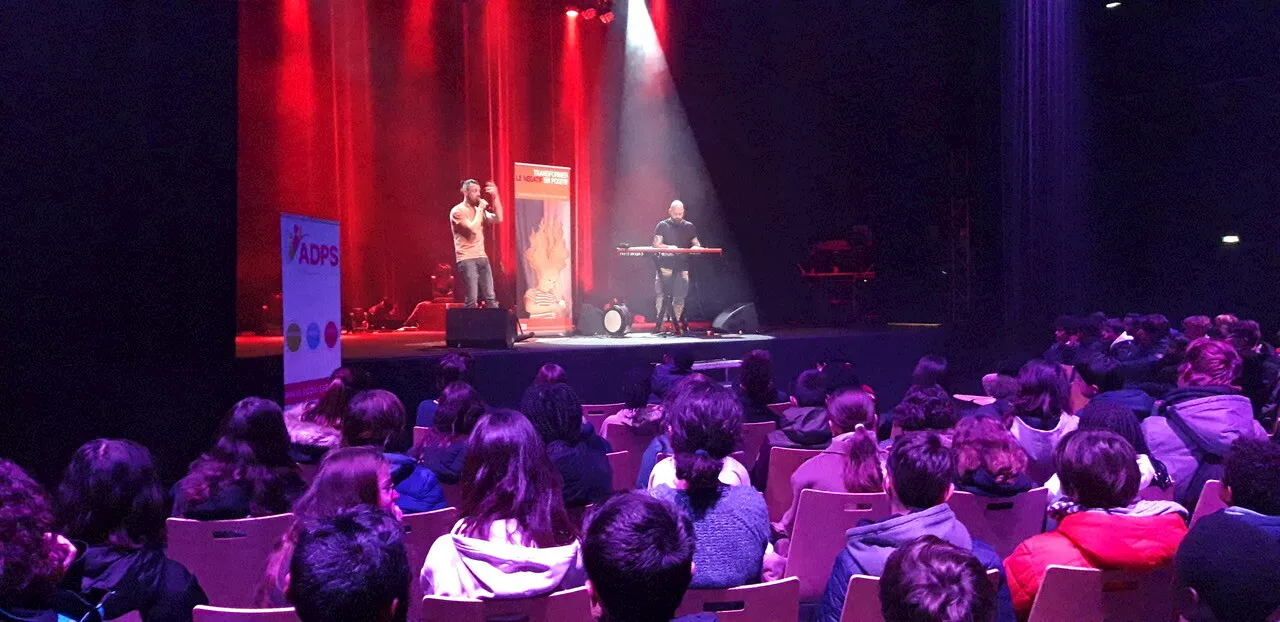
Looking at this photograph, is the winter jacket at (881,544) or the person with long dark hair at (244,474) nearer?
the winter jacket at (881,544)

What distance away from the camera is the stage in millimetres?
6738

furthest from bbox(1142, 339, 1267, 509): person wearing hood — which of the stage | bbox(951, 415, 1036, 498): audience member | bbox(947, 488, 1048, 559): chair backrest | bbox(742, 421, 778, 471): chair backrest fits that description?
the stage

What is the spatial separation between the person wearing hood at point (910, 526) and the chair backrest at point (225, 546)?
1.58 m

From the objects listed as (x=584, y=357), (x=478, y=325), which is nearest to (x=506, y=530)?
(x=584, y=357)

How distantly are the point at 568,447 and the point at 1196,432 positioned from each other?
8.11ft

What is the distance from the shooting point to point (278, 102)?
34.5ft

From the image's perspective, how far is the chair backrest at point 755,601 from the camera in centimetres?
204

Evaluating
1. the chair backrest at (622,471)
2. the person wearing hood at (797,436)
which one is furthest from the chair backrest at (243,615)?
the person wearing hood at (797,436)

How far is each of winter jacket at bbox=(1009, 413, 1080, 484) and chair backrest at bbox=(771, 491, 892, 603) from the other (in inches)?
48.8

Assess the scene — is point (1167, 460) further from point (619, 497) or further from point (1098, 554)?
point (619, 497)

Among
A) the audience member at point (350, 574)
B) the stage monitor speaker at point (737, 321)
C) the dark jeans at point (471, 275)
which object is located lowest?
the audience member at point (350, 574)

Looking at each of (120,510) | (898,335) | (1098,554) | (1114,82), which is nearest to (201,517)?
(120,510)

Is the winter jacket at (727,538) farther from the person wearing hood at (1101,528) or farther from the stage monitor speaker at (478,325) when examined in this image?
the stage monitor speaker at (478,325)

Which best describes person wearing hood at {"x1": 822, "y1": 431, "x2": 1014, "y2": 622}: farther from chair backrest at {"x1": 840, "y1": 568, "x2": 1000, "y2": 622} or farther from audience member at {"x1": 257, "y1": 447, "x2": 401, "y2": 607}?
audience member at {"x1": 257, "y1": 447, "x2": 401, "y2": 607}
